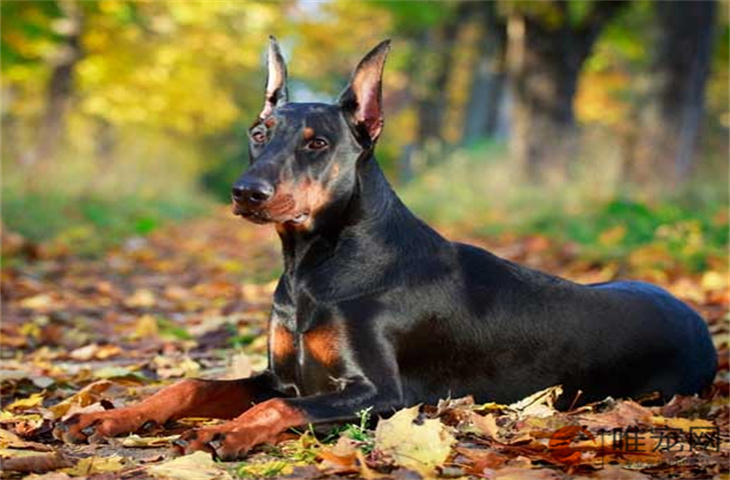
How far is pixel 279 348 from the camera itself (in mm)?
4547

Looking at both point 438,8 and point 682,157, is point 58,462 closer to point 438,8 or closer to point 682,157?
point 682,157

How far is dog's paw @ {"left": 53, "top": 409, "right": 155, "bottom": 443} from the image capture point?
4027 mm

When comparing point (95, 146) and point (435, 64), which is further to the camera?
point (95, 146)

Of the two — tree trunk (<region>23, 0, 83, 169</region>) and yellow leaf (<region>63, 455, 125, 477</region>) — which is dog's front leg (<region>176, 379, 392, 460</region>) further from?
tree trunk (<region>23, 0, 83, 169</region>)

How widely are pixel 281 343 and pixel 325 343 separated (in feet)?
1.02

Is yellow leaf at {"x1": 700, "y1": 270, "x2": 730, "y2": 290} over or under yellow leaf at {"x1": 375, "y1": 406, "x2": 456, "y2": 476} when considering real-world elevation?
over

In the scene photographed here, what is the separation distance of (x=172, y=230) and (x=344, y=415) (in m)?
16.9

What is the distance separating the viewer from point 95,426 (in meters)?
4.09

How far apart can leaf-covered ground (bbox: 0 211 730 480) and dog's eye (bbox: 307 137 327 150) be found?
1082 millimetres

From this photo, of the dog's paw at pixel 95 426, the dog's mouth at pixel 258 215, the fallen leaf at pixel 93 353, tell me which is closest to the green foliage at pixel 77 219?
the fallen leaf at pixel 93 353

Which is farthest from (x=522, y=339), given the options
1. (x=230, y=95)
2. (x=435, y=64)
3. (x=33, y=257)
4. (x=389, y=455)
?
(x=230, y=95)

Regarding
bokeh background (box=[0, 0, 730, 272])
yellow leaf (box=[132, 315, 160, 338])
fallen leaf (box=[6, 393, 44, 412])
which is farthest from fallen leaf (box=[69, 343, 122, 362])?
bokeh background (box=[0, 0, 730, 272])

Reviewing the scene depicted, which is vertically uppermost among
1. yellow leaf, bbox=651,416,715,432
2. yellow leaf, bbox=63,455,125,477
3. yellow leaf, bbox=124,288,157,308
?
yellow leaf, bbox=124,288,157,308

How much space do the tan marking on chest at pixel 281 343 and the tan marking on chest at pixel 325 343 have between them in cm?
16
